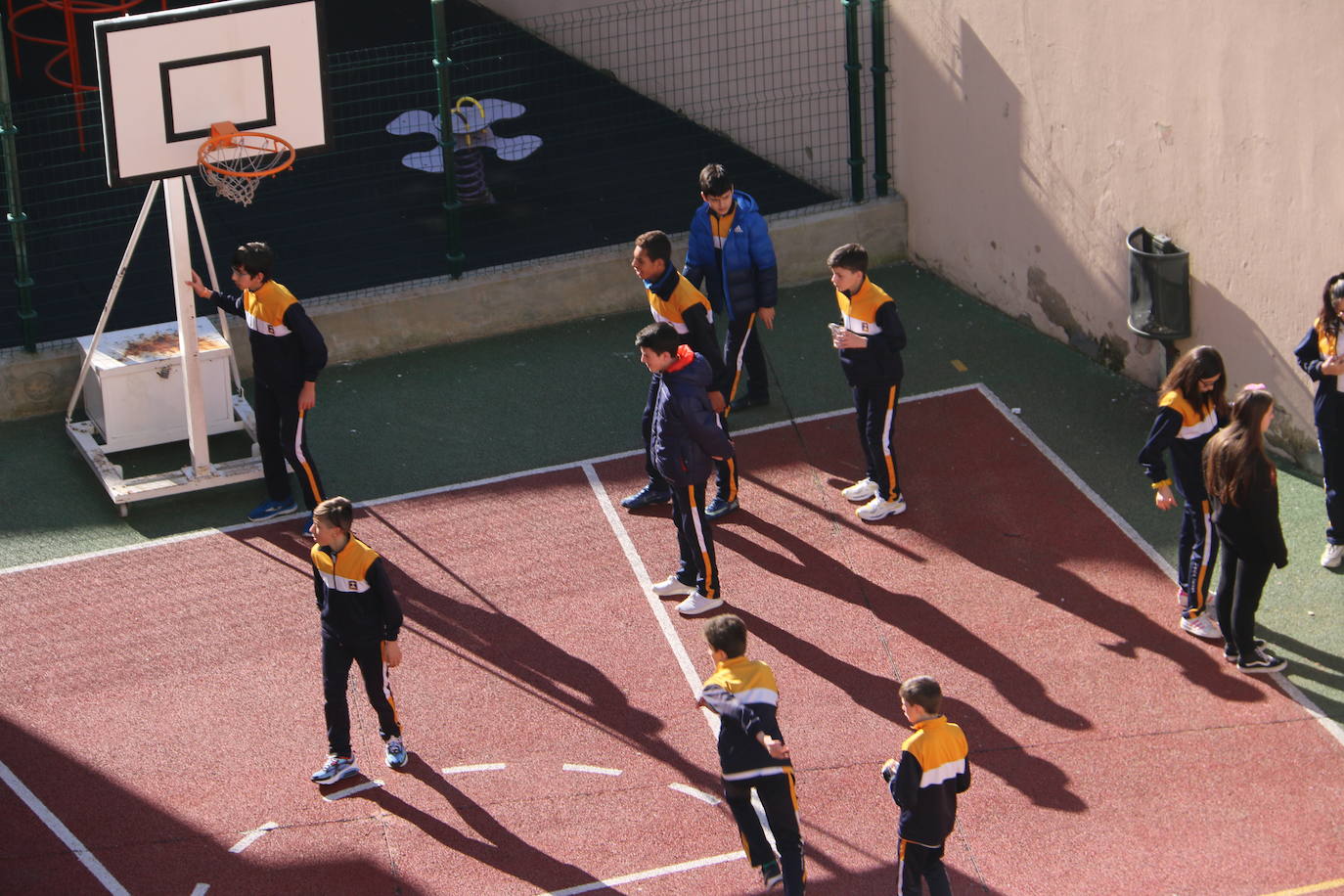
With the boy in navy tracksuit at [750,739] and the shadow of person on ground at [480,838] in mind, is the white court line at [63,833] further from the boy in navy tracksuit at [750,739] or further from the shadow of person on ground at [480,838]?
the boy in navy tracksuit at [750,739]

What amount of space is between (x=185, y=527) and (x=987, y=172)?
677cm

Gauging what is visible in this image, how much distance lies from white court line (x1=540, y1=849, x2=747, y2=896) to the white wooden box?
5372 millimetres

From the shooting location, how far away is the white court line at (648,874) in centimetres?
838

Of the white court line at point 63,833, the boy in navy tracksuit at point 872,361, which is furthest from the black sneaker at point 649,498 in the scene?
the white court line at point 63,833

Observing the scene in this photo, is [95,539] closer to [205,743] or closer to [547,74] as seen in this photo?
[205,743]

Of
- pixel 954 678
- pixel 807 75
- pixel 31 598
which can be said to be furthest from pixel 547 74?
pixel 954 678

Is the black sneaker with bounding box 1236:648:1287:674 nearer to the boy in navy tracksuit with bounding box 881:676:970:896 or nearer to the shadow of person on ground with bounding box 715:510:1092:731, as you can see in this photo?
the shadow of person on ground with bounding box 715:510:1092:731

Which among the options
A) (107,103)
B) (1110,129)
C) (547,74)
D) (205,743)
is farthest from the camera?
(547,74)

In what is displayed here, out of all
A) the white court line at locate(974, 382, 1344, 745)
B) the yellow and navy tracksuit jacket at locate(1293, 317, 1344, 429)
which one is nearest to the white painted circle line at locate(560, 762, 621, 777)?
the white court line at locate(974, 382, 1344, 745)

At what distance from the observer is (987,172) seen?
1398 cm

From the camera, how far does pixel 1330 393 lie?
33.9 ft

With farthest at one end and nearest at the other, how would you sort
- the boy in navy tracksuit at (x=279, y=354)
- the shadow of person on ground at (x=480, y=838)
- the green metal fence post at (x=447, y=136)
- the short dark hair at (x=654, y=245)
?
1. the green metal fence post at (x=447, y=136)
2. the boy in navy tracksuit at (x=279, y=354)
3. the short dark hair at (x=654, y=245)
4. the shadow of person on ground at (x=480, y=838)

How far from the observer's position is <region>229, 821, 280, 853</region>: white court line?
344 inches

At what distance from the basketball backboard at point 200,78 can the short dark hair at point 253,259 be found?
675 millimetres
